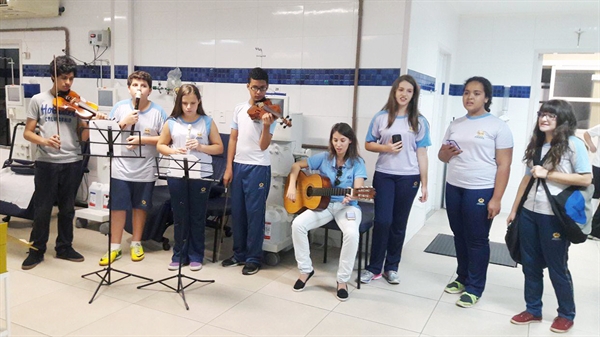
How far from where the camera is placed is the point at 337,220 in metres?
3.24

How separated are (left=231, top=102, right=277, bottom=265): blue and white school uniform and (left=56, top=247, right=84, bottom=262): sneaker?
1.22 m

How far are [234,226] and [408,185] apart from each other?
1304mm

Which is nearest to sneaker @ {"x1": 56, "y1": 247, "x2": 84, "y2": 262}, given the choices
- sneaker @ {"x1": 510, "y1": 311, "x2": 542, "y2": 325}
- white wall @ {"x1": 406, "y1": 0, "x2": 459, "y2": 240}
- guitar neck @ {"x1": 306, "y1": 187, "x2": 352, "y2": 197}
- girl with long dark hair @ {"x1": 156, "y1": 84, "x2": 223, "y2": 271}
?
girl with long dark hair @ {"x1": 156, "y1": 84, "x2": 223, "y2": 271}

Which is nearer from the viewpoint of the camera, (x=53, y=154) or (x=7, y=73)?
(x=53, y=154)

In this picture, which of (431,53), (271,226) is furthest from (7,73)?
(431,53)

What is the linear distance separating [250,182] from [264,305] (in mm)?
871

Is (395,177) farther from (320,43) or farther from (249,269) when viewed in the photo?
(320,43)

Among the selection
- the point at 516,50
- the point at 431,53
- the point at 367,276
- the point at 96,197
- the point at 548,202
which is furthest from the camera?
the point at 516,50

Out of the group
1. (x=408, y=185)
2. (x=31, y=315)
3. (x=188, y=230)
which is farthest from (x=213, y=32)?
(x=31, y=315)

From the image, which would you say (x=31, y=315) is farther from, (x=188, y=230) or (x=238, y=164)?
(x=238, y=164)

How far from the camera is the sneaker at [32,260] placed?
343cm

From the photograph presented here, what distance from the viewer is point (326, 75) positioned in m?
4.23

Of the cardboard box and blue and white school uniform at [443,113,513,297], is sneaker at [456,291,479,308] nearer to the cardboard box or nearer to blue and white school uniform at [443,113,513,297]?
blue and white school uniform at [443,113,513,297]

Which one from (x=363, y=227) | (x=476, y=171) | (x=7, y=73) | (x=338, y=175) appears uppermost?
(x=7, y=73)
